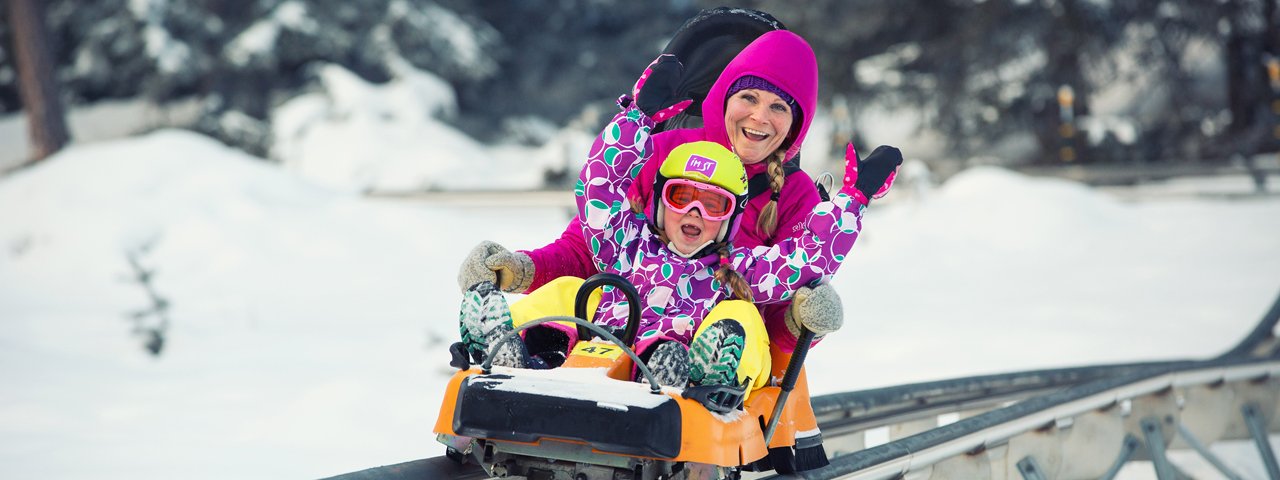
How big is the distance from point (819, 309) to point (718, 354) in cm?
36

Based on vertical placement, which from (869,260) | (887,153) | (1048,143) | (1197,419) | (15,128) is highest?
(15,128)

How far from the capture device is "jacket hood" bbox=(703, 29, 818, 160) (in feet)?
13.1

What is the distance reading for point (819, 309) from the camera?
11.5 feet

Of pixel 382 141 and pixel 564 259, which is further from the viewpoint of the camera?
pixel 382 141

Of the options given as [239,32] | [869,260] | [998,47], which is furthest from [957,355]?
[239,32]

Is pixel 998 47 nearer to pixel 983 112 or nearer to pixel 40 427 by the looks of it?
pixel 983 112

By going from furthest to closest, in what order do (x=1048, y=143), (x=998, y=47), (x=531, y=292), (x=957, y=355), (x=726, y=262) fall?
(x=1048, y=143) → (x=998, y=47) → (x=957, y=355) → (x=531, y=292) → (x=726, y=262)

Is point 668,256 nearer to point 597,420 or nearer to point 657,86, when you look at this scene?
point 657,86

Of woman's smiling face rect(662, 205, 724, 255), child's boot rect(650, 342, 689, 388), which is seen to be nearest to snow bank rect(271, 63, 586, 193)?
woman's smiling face rect(662, 205, 724, 255)

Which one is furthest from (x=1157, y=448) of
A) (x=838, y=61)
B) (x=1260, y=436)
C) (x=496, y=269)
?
(x=838, y=61)

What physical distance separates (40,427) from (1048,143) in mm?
20722

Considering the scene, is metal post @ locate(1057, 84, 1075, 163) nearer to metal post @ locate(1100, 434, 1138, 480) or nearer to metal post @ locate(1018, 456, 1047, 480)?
metal post @ locate(1100, 434, 1138, 480)

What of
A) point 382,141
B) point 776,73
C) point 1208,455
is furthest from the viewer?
point 382,141

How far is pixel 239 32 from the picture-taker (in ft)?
91.8
